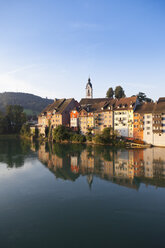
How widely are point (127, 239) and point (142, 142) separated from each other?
43441 millimetres

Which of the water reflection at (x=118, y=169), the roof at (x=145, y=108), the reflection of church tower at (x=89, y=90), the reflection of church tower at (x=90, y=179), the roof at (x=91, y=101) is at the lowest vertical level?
the reflection of church tower at (x=90, y=179)

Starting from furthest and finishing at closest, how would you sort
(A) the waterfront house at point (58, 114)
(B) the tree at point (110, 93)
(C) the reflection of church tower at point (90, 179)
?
(B) the tree at point (110, 93)
(A) the waterfront house at point (58, 114)
(C) the reflection of church tower at point (90, 179)

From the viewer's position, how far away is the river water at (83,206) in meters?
13.8

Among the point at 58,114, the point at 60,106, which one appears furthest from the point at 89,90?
the point at 58,114

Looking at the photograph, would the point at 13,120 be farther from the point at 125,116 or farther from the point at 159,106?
the point at 159,106

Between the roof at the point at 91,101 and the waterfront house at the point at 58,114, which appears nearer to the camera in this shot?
the waterfront house at the point at 58,114

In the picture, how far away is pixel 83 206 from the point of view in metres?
18.8

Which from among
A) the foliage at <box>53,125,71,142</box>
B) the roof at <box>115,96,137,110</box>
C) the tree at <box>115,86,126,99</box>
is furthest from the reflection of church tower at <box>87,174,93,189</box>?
the tree at <box>115,86,126,99</box>

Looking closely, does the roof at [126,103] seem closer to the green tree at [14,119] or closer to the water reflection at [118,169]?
the water reflection at [118,169]

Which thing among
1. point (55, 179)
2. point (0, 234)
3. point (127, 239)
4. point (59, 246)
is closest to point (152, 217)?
point (127, 239)

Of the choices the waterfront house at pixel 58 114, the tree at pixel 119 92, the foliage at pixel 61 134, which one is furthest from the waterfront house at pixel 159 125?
the tree at pixel 119 92

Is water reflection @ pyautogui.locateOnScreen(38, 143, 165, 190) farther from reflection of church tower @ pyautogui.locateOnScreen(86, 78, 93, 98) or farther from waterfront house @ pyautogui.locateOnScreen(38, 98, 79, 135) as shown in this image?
reflection of church tower @ pyautogui.locateOnScreen(86, 78, 93, 98)

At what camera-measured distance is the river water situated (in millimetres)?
13773

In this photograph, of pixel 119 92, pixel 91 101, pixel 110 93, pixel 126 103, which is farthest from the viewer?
pixel 110 93
